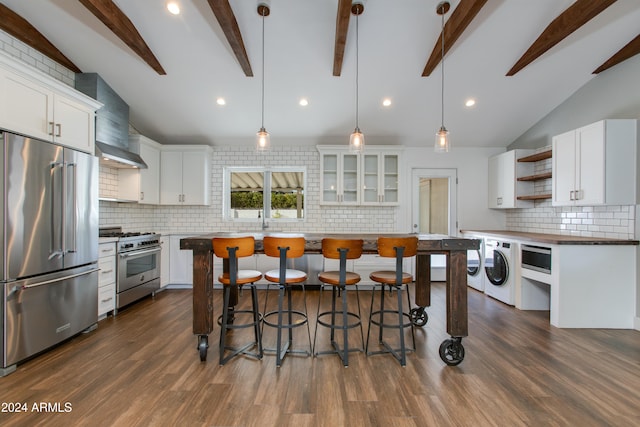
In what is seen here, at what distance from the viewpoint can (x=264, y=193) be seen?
5.38m

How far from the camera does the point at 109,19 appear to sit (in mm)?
2881

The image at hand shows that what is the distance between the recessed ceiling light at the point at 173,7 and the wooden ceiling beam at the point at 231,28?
1.69 ft

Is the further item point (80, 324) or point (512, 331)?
point (512, 331)

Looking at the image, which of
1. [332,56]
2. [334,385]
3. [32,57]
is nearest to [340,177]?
[332,56]

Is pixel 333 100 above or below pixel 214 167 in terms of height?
above

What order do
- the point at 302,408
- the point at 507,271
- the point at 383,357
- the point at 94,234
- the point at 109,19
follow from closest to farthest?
the point at 302,408 → the point at 383,357 → the point at 109,19 → the point at 94,234 → the point at 507,271

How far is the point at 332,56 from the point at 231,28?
1.24 meters

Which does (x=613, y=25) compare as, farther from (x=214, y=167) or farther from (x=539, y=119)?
(x=214, y=167)

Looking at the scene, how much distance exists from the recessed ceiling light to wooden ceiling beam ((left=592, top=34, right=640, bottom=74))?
490 cm

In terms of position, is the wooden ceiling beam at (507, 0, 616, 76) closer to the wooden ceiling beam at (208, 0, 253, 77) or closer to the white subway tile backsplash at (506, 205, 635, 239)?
the white subway tile backsplash at (506, 205, 635, 239)

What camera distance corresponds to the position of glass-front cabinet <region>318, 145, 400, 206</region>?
16.6ft

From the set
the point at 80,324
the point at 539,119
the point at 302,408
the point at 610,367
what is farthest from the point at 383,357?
the point at 539,119

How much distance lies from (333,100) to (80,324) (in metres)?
4.09

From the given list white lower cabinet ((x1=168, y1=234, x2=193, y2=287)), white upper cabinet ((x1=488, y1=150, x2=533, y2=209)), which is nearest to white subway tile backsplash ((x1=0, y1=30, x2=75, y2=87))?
white lower cabinet ((x1=168, y1=234, x2=193, y2=287))
